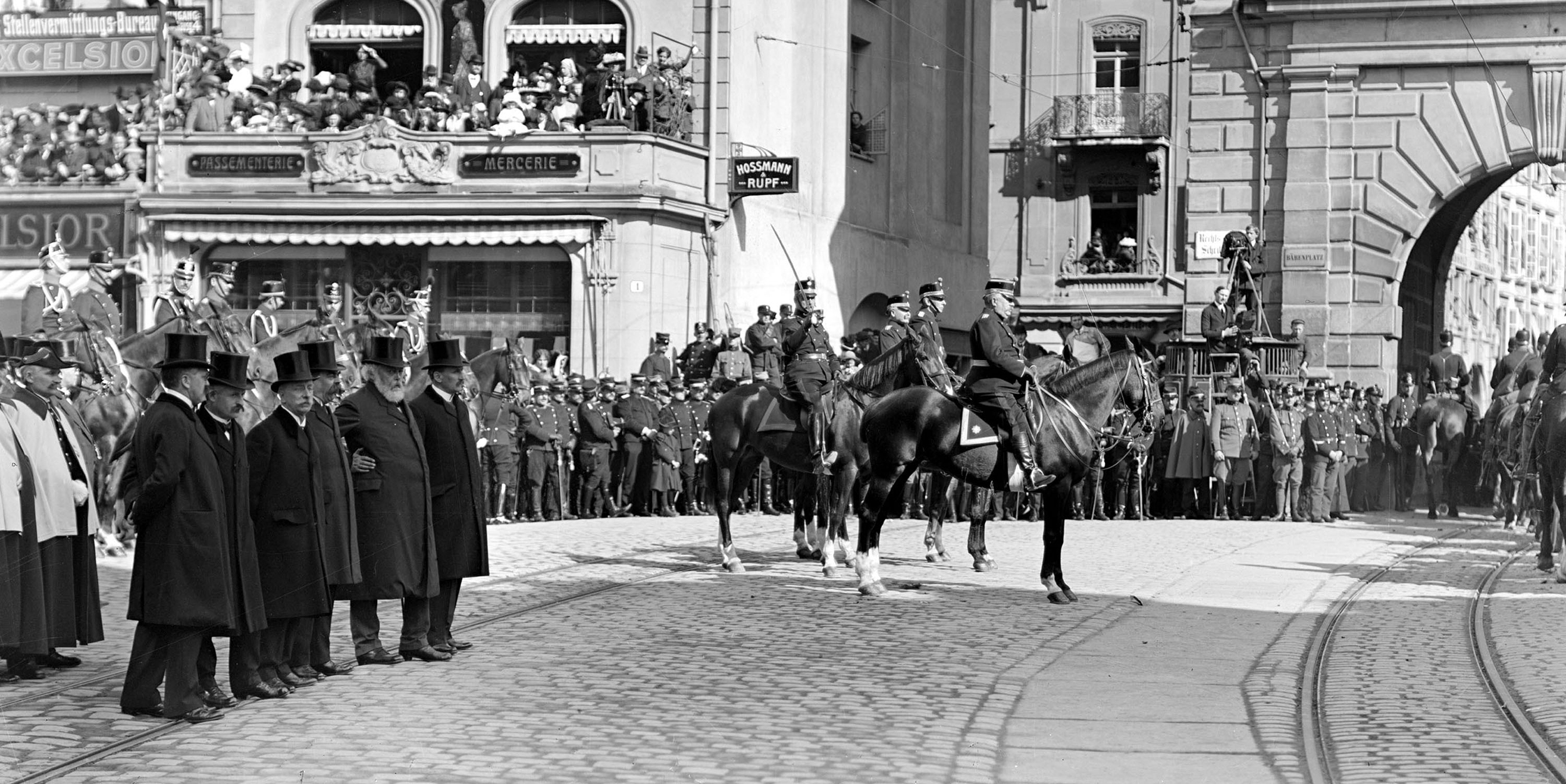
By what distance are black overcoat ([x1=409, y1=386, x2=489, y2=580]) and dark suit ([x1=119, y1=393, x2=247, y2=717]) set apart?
242 centimetres

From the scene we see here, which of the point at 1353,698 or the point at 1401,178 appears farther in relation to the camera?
the point at 1401,178

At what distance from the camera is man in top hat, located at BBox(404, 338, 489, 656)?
1250 centimetres

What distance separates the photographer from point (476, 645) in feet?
42.4

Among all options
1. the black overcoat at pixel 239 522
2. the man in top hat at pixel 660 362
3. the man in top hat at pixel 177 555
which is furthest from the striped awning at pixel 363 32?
the man in top hat at pixel 177 555

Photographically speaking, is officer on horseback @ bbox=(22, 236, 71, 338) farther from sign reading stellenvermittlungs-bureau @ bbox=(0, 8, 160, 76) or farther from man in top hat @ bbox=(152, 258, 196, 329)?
sign reading stellenvermittlungs-bureau @ bbox=(0, 8, 160, 76)

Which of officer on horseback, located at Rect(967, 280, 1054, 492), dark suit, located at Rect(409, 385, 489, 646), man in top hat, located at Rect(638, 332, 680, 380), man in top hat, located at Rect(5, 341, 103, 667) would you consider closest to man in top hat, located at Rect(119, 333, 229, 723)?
man in top hat, located at Rect(5, 341, 103, 667)

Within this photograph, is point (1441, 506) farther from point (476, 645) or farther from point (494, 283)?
point (476, 645)

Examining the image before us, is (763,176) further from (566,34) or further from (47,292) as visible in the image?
(47,292)

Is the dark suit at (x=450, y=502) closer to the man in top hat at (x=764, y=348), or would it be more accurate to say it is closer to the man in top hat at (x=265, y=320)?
the man in top hat at (x=764, y=348)

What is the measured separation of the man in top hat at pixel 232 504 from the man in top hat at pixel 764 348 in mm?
13101

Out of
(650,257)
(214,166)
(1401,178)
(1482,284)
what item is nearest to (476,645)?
(650,257)

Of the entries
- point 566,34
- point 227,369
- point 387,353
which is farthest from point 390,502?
point 566,34

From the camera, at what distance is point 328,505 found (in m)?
11.3

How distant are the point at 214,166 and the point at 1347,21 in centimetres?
2073
